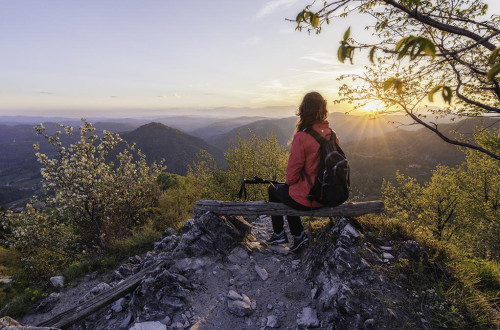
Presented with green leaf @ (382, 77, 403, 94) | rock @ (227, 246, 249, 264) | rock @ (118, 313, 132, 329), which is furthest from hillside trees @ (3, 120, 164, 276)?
green leaf @ (382, 77, 403, 94)

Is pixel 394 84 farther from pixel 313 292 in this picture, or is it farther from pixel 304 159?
pixel 313 292

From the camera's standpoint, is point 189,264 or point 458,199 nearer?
point 189,264

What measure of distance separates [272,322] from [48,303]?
7.95m

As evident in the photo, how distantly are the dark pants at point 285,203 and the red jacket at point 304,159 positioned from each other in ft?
1.07

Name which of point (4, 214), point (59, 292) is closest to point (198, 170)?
point (4, 214)

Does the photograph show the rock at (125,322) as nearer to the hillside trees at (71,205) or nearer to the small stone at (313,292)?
the small stone at (313,292)

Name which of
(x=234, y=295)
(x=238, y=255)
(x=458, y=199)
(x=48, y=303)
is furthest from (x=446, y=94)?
(x=458, y=199)

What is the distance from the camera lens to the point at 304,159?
5.54 m

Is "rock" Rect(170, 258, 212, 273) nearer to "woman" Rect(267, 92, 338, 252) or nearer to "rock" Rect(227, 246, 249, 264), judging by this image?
"rock" Rect(227, 246, 249, 264)

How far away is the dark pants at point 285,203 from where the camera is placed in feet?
20.3

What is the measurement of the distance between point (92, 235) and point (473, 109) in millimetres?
21312

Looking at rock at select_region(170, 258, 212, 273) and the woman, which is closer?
the woman

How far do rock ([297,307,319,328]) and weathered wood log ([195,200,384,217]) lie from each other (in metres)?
2.18

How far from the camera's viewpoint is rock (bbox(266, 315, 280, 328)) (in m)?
4.84
